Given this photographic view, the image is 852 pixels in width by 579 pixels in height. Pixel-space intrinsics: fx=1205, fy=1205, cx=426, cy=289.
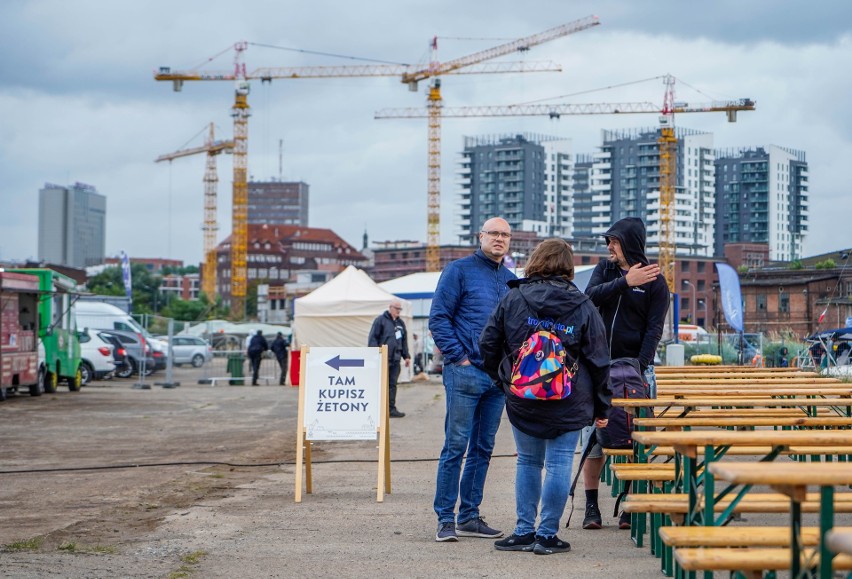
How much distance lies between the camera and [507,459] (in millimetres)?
12508

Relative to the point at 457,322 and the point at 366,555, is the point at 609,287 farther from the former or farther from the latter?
the point at 366,555

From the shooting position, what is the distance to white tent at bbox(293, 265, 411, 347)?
3397cm

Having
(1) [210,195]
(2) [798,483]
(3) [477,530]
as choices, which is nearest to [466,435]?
(3) [477,530]

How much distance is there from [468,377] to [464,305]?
0.51m

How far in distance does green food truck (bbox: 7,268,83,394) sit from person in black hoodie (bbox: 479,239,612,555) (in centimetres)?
1920

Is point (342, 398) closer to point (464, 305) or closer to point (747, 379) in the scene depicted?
point (464, 305)

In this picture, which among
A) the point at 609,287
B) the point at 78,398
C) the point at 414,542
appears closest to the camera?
the point at 414,542

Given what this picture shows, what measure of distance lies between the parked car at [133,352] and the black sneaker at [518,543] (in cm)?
3271

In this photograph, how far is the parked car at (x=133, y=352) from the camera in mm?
38938

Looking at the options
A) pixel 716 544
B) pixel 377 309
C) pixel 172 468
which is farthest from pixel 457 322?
pixel 377 309

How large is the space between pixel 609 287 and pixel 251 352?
28.4 metres

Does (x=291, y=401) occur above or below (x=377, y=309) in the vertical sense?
below

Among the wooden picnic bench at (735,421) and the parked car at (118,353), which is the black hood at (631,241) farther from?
the parked car at (118,353)

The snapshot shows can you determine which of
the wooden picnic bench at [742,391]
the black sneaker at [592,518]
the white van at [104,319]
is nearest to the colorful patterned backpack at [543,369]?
the black sneaker at [592,518]
